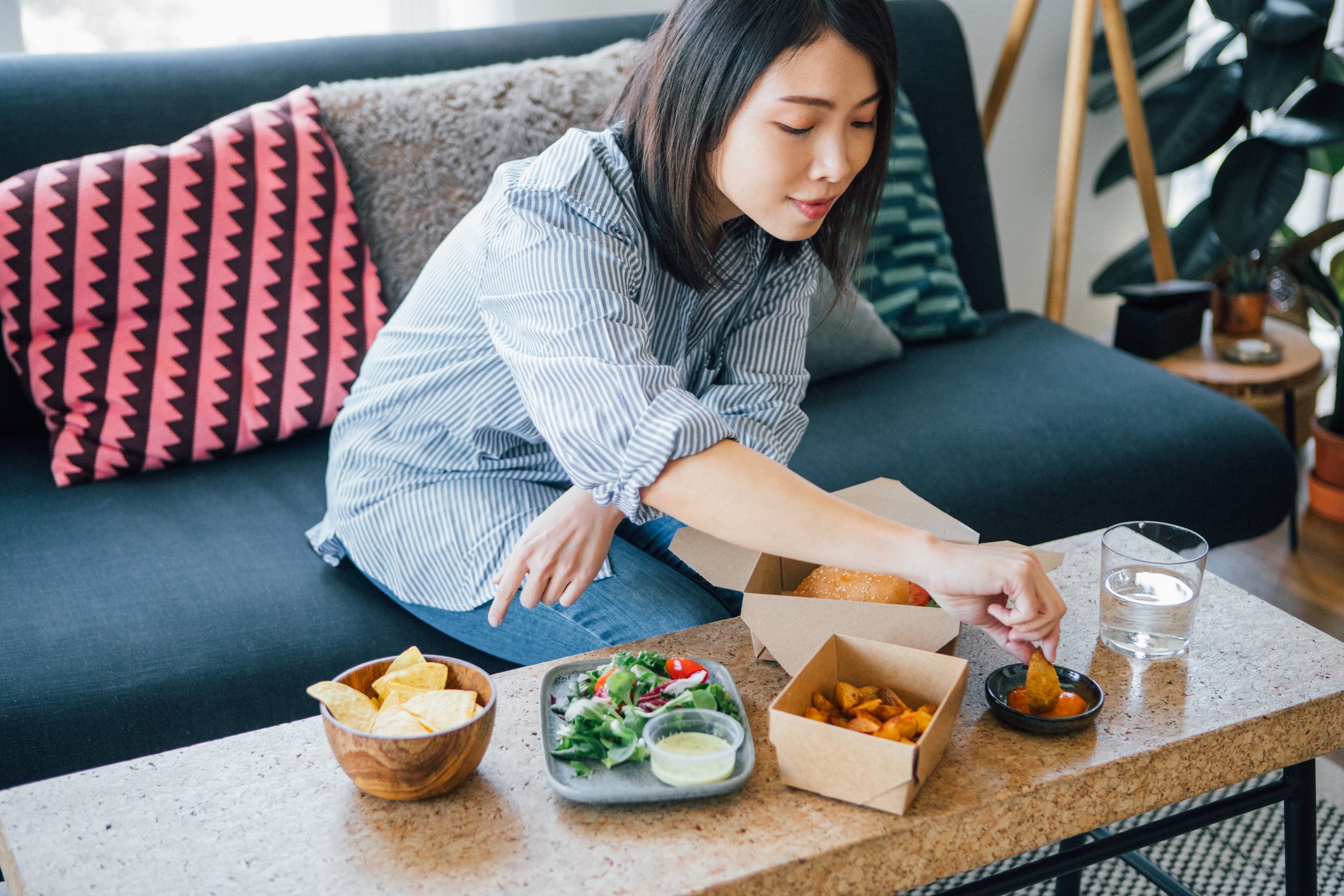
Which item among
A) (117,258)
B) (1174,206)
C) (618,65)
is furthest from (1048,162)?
(117,258)

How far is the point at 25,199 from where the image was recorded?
1503 mm

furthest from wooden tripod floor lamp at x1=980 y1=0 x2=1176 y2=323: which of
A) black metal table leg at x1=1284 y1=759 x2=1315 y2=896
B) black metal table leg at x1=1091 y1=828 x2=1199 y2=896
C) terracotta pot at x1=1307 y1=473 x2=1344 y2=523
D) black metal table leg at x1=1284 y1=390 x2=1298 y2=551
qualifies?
black metal table leg at x1=1284 y1=759 x2=1315 y2=896

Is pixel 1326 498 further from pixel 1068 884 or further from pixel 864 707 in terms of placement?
pixel 864 707

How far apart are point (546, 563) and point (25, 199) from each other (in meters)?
0.98

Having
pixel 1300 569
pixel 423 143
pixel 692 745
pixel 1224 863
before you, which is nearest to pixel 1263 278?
pixel 1300 569

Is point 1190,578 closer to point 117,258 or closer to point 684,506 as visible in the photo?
point 684,506

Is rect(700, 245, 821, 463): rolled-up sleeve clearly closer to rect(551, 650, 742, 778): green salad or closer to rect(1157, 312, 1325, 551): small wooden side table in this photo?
rect(551, 650, 742, 778): green salad

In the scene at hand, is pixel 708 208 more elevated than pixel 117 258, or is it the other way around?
pixel 708 208

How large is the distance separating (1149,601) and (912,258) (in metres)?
1.14

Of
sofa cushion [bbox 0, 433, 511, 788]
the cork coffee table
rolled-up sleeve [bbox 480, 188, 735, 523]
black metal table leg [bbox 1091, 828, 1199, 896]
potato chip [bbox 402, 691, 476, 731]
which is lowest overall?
black metal table leg [bbox 1091, 828, 1199, 896]

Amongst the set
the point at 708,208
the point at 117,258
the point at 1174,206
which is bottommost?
the point at 1174,206

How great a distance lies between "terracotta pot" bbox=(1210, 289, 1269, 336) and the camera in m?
2.26

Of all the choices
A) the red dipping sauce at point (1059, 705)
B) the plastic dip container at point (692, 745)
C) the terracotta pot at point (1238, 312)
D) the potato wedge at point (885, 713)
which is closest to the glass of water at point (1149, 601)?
the red dipping sauce at point (1059, 705)

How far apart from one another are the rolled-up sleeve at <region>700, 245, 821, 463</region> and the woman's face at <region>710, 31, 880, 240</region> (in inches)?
8.7
